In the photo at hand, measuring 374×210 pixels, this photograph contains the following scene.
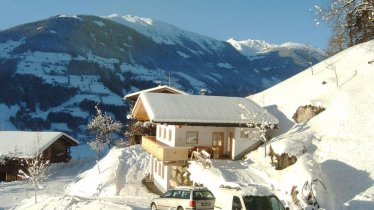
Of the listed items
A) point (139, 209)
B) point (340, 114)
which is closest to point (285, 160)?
point (340, 114)

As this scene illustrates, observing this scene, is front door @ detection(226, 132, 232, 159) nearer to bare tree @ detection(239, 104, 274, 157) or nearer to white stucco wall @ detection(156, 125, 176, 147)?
bare tree @ detection(239, 104, 274, 157)

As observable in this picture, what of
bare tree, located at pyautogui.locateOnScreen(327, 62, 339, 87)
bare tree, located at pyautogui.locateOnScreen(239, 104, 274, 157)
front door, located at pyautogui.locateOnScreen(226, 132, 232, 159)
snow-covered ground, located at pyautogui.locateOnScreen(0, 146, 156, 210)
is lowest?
snow-covered ground, located at pyautogui.locateOnScreen(0, 146, 156, 210)

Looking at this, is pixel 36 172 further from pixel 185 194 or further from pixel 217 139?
pixel 185 194

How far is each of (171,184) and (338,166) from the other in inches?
506

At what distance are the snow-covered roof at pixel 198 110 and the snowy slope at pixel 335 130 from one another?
312 cm

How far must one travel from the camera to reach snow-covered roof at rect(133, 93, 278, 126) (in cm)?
3419

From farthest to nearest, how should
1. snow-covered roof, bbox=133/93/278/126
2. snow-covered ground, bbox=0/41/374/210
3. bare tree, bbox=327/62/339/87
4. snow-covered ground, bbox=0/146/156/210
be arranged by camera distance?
bare tree, bbox=327/62/339/87 → snow-covered ground, bbox=0/146/156/210 → snow-covered roof, bbox=133/93/278/126 → snow-covered ground, bbox=0/41/374/210

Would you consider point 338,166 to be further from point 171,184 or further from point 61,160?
point 61,160

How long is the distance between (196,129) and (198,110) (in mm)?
1963

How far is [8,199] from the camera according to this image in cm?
4394

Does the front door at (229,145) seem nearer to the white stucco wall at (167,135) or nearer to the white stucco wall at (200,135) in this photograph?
the white stucco wall at (200,135)

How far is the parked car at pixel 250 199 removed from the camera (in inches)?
674

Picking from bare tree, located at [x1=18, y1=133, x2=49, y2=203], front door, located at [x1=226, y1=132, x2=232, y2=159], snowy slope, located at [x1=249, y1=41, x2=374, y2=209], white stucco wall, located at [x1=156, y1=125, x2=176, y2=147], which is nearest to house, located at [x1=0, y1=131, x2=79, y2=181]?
bare tree, located at [x1=18, y1=133, x2=49, y2=203]

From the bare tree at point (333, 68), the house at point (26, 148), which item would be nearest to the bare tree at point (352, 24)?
the bare tree at point (333, 68)
